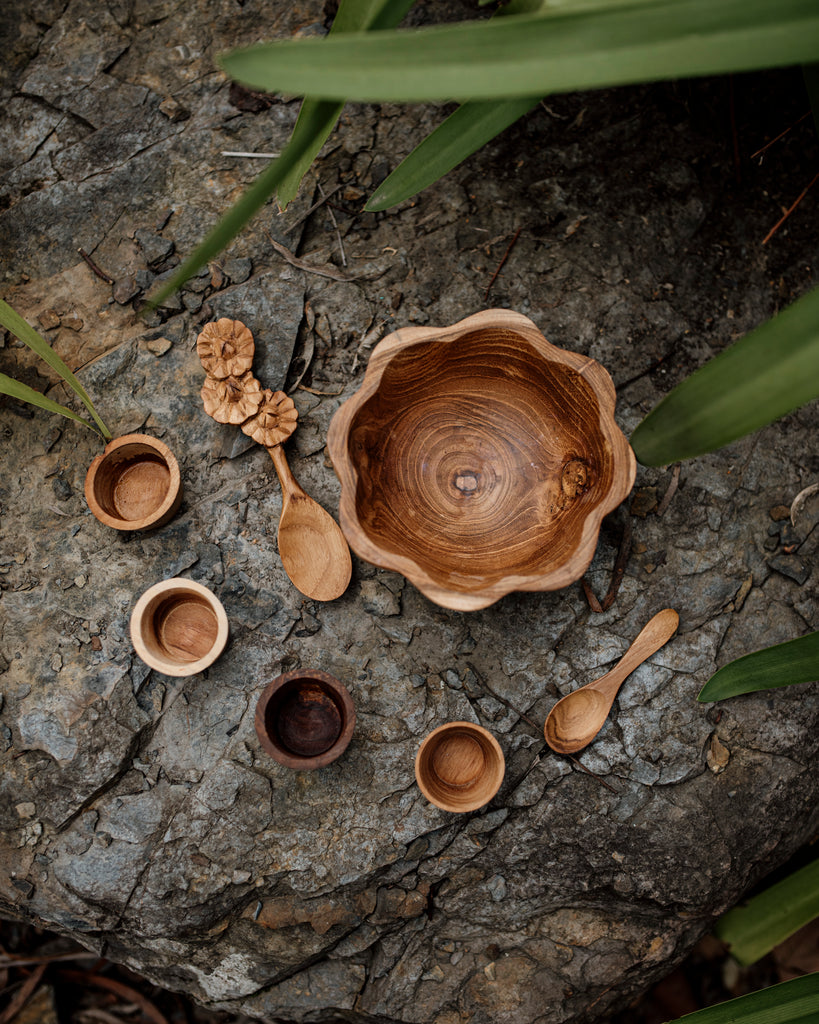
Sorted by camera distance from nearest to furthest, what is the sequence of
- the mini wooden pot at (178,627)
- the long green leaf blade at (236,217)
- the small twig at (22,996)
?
1. the long green leaf blade at (236,217)
2. the mini wooden pot at (178,627)
3. the small twig at (22,996)

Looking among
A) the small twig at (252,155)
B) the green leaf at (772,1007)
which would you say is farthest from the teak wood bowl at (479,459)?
the green leaf at (772,1007)

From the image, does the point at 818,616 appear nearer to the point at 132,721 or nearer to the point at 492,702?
the point at 492,702

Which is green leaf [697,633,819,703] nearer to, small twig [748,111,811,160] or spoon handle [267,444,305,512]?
spoon handle [267,444,305,512]

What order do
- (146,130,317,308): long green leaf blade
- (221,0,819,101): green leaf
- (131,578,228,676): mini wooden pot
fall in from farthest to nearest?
(131,578,228,676): mini wooden pot
(146,130,317,308): long green leaf blade
(221,0,819,101): green leaf

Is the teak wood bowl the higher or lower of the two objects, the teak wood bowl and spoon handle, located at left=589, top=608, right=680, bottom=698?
the higher

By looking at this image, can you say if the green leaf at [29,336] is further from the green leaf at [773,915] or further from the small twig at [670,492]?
the green leaf at [773,915]

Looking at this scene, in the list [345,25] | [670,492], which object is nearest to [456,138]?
[345,25]

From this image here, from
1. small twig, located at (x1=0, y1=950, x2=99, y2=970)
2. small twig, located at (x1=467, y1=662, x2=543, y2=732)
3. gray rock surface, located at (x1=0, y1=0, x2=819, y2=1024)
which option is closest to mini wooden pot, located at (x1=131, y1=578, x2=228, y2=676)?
gray rock surface, located at (x1=0, y1=0, x2=819, y2=1024)
